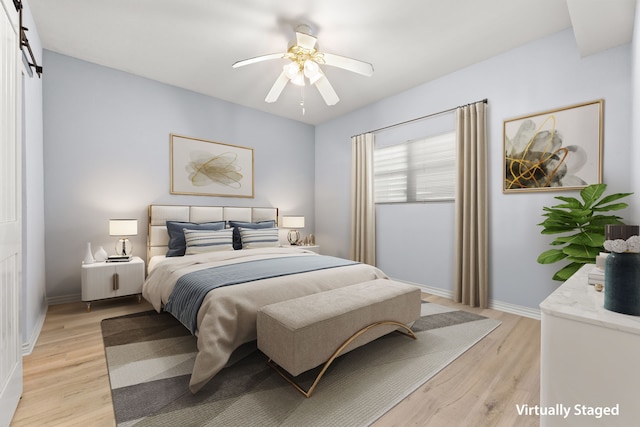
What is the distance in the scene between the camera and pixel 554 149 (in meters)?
2.73

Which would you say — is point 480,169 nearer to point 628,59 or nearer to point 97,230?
point 628,59

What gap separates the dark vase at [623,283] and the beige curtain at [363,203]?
3.39m

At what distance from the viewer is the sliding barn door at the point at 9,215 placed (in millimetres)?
1347

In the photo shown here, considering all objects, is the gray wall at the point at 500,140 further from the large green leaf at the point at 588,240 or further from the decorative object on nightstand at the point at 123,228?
the decorative object on nightstand at the point at 123,228

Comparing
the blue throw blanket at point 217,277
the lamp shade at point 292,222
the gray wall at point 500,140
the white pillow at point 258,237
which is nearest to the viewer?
the blue throw blanket at point 217,277

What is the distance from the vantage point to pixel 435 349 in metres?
2.18

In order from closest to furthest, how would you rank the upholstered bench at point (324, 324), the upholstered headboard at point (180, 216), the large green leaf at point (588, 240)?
the upholstered bench at point (324, 324), the large green leaf at point (588, 240), the upholstered headboard at point (180, 216)

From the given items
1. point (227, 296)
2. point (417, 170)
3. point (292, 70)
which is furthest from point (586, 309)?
point (417, 170)

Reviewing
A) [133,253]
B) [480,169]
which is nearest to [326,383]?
[480,169]

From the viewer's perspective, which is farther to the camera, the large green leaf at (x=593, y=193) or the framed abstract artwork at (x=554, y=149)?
the framed abstract artwork at (x=554, y=149)

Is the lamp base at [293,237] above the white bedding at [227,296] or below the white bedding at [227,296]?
above

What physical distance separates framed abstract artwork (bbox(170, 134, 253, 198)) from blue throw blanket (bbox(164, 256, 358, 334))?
185 centimetres

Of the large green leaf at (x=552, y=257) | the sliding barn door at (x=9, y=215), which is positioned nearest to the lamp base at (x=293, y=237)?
the large green leaf at (x=552, y=257)

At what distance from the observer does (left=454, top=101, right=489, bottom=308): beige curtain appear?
10.3 ft
